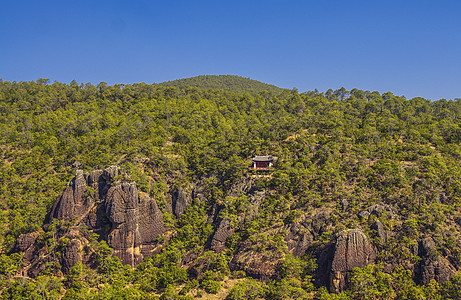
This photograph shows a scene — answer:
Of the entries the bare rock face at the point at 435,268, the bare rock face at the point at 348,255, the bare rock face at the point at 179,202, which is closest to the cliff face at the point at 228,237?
the bare rock face at the point at 348,255

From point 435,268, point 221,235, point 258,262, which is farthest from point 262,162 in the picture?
point 435,268

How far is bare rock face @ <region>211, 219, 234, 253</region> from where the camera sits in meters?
57.3

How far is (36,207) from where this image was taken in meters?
61.6

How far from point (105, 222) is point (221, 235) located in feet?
68.7

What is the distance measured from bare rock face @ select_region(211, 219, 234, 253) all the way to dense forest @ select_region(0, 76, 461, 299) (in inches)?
7.3

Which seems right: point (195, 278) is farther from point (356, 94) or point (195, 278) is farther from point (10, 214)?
point (356, 94)

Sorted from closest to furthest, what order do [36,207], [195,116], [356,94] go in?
[36,207] → [195,116] → [356,94]

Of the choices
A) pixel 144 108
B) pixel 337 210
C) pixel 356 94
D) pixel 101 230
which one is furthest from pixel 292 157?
pixel 356 94

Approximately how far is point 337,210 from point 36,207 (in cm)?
5581

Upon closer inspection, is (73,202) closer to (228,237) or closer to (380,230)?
(228,237)

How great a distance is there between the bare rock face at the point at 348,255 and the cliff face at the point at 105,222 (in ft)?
100.0

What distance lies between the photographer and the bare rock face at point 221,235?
188ft

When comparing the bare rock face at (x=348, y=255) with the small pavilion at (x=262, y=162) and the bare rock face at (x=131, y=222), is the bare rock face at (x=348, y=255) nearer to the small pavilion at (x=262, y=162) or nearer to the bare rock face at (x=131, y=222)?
the small pavilion at (x=262, y=162)

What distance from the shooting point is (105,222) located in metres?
57.9
